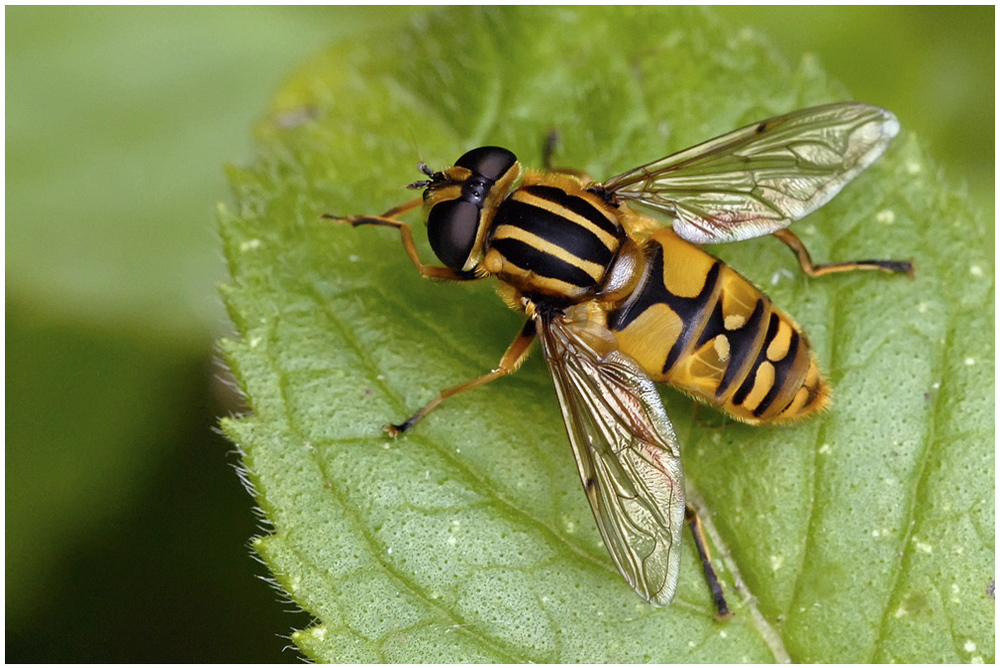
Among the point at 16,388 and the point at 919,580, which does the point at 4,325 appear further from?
the point at 919,580

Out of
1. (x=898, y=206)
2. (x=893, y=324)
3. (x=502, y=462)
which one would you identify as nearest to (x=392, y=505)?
(x=502, y=462)

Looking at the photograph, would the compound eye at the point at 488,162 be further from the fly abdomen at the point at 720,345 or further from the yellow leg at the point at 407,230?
the fly abdomen at the point at 720,345

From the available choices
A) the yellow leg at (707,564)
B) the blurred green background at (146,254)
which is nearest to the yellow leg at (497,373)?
the yellow leg at (707,564)

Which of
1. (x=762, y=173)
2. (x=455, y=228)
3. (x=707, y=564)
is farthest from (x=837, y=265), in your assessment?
(x=455, y=228)

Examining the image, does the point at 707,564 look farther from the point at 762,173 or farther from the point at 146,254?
the point at 146,254

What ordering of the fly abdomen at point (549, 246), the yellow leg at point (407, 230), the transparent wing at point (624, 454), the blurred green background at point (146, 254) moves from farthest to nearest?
the blurred green background at point (146, 254) → the yellow leg at point (407, 230) → the fly abdomen at point (549, 246) → the transparent wing at point (624, 454)

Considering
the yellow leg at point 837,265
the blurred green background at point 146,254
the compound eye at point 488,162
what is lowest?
the blurred green background at point 146,254
